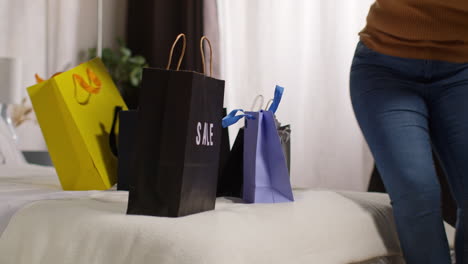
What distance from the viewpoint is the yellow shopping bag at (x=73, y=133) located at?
142cm

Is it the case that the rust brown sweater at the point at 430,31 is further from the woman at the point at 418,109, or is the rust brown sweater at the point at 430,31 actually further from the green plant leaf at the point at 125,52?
the green plant leaf at the point at 125,52

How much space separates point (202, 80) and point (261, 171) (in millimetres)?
298

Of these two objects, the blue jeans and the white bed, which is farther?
the blue jeans

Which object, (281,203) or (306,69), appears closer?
(281,203)

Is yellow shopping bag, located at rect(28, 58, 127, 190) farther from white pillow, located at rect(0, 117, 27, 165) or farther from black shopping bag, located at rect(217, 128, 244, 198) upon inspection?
white pillow, located at rect(0, 117, 27, 165)

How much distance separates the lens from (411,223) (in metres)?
1.11

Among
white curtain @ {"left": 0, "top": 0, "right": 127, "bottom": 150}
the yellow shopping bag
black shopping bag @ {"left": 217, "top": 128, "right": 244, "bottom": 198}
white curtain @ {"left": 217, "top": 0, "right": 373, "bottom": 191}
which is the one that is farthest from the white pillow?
black shopping bag @ {"left": 217, "top": 128, "right": 244, "bottom": 198}

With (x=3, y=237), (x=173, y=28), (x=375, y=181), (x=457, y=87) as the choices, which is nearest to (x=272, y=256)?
(x=3, y=237)

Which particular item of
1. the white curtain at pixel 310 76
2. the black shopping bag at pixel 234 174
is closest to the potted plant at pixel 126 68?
the white curtain at pixel 310 76

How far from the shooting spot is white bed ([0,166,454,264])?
0.84 meters

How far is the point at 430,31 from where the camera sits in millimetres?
1255

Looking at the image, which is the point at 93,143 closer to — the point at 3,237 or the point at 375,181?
the point at 3,237

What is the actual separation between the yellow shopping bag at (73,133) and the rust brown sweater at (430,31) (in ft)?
2.52

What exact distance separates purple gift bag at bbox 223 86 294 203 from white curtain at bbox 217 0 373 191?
1.45 m
